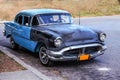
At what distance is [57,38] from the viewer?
9.03m

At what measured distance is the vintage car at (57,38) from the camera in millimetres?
9102

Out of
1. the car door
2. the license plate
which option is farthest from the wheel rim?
the license plate

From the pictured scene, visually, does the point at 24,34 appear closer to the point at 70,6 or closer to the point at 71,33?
the point at 71,33

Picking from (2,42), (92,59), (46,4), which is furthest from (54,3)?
(92,59)

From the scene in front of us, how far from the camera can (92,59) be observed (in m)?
10.4

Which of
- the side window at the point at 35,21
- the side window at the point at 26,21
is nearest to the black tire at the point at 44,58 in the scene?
the side window at the point at 35,21

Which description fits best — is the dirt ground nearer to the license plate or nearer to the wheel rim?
the wheel rim

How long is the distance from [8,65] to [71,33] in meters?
A: 2.03

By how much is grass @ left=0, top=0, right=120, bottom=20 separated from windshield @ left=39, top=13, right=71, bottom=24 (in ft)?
60.0

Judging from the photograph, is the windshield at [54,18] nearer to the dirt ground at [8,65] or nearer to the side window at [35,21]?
the side window at [35,21]

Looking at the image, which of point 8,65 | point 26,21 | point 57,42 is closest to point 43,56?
point 57,42

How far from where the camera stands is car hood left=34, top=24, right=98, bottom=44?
9.23 m

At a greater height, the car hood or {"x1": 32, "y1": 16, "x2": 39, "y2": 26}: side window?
{"x1": 32, "y1": 16, "x2": 39, "y2": 26}: side window

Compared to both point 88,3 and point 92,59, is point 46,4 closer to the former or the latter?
point 88,3
